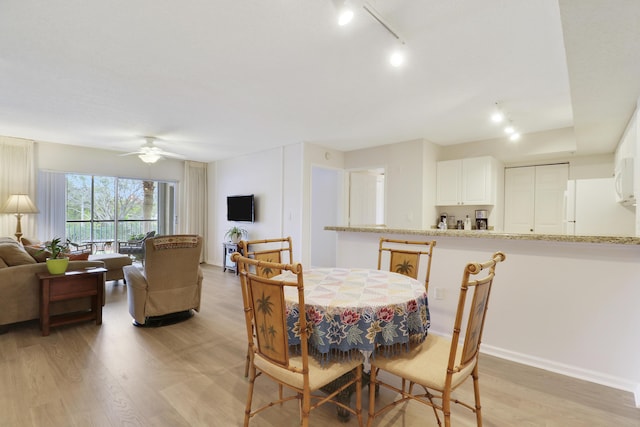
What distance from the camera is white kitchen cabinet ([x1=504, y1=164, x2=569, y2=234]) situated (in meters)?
4.59

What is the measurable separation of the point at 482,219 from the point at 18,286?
6.11 meters

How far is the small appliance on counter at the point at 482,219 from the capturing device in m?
4.87

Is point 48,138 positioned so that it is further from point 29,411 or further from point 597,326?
point 597,326

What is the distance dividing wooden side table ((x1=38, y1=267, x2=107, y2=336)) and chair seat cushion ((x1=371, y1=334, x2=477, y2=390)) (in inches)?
127

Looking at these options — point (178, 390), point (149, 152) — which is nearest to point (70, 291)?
point (178, 390)

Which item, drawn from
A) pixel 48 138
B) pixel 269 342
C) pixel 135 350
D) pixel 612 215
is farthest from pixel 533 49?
pixel 48 138

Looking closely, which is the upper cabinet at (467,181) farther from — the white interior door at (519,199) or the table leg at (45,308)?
the table leg at (45,308)

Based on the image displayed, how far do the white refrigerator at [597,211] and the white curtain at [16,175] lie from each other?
8.10 m

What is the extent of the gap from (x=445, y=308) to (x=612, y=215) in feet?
7.38

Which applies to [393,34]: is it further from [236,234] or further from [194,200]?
[194,200]

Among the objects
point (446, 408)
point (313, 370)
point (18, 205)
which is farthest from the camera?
point (18, 205)

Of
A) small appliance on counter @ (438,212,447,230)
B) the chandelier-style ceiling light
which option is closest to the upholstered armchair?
the chandelier-style ceiling light

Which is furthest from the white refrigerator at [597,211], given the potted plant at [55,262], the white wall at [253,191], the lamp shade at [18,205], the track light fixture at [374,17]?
the lamp shade at [18,205]

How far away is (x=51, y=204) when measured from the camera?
5.37 m
